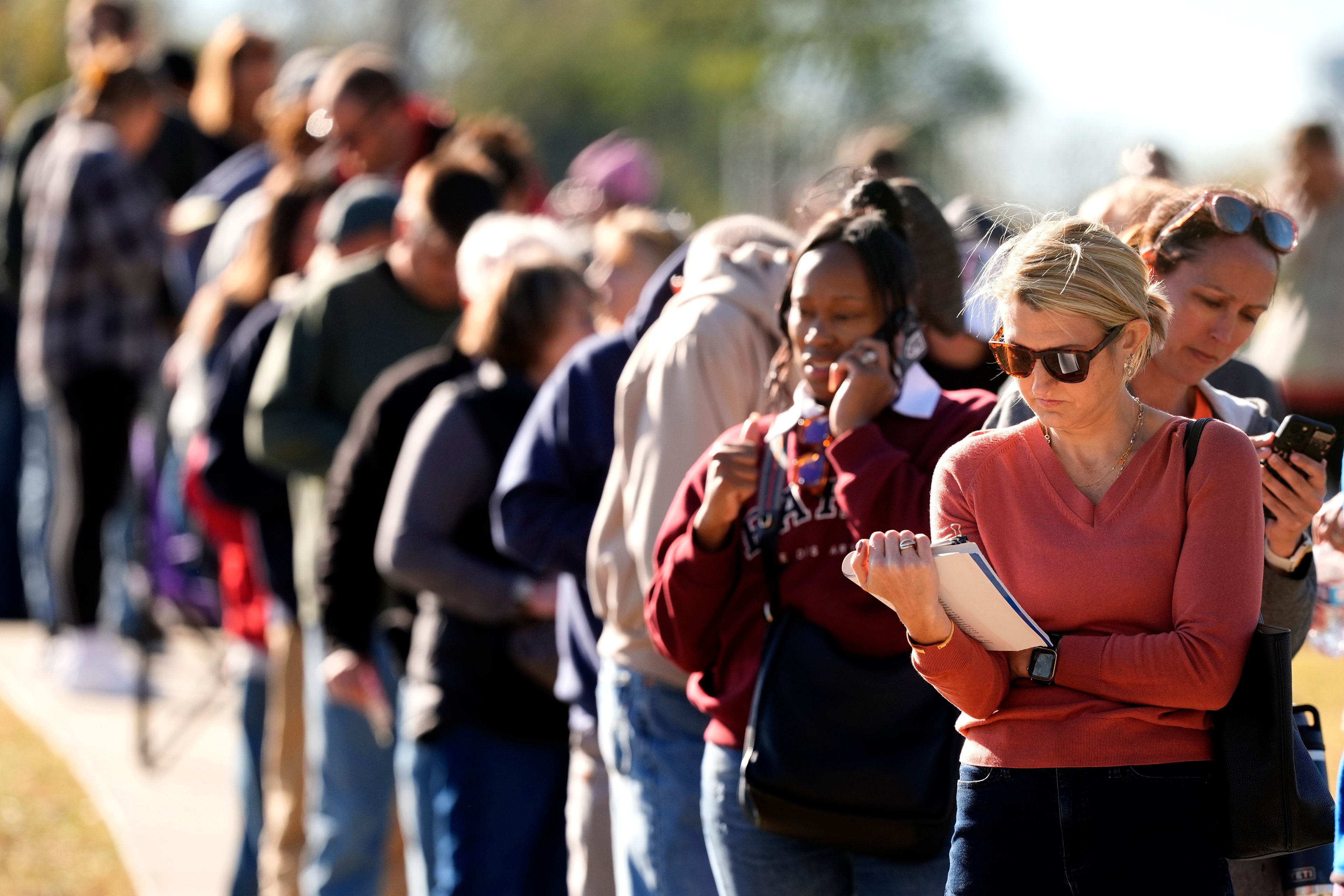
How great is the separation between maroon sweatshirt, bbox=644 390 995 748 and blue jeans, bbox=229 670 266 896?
2664mm

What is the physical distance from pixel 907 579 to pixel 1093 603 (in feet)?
0.89

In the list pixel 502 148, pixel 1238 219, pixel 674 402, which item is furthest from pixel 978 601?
pixel 502 148

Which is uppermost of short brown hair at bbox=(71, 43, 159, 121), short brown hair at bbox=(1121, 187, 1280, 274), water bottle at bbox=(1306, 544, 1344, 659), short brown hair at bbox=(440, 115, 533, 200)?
short brown hair at bbox=(71, 43, 159, 121)

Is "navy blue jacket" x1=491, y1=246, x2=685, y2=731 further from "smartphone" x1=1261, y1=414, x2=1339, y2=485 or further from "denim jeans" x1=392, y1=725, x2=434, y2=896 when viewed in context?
"smartphone" x1=1261, y1=414, x2=1339, y2=485

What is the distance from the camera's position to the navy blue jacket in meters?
3.87

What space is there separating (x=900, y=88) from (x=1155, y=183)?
54.3m

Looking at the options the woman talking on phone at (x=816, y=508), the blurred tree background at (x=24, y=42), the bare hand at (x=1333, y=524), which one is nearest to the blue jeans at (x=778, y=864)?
the woman talking on phone at (x=816, y=508)

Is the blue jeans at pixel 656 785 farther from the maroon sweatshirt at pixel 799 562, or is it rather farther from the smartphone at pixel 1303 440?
the smartphone at pixel 1303 440

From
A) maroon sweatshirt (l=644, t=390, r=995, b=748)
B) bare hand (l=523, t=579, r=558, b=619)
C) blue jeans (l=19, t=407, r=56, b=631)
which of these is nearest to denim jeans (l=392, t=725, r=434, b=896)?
bare hand (l=523, t=579, r=558, b=619)

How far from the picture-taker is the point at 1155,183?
3.32m

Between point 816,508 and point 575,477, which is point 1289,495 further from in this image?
point 575,477

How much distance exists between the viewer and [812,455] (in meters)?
2.95

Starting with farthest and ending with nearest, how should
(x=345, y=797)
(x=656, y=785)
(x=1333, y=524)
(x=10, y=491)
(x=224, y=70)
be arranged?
1. (x=10, y=491)
2. (x=224, y=70)
3. (x=345, y=797)
4. (x=656, y=785)
5. (x=1333, y=524)

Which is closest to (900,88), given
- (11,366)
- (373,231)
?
(11,366)
